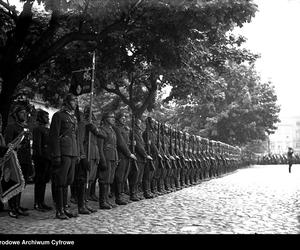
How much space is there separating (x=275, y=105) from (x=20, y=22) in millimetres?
38096

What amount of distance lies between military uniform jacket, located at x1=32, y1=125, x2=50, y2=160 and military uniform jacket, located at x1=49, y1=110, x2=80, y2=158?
1.44m

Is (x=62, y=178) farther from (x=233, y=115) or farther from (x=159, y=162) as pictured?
(x=233, y=115)

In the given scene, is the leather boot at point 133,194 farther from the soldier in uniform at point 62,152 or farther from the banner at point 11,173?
the banner at point 11,173

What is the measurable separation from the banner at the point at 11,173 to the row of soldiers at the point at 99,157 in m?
0.52

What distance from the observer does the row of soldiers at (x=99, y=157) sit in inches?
286

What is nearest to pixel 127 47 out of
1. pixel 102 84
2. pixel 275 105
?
pixel 102 84

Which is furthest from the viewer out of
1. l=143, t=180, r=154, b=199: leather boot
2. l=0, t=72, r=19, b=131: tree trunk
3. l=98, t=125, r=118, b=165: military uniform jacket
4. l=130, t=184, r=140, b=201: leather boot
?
l=0, t=72, r=19, b=131: tree trunk

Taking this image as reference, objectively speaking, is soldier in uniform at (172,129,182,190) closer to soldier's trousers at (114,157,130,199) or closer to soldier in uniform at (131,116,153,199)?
soldier in uniform at (131,116,153,199)

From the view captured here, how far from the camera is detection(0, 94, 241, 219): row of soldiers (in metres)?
7.26

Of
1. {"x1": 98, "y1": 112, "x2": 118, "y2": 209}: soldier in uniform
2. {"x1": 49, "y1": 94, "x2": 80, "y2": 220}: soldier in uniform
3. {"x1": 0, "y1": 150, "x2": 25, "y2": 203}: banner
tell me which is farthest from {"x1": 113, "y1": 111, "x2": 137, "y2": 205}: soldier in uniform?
{"x1": 0, "y1": 150, "x2": 25, "y2": 203}: banner

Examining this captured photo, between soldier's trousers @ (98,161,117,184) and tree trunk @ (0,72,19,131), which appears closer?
soldier's trousers @ (98,161,117,184)

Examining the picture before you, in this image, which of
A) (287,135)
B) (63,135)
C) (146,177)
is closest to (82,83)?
(63,135)

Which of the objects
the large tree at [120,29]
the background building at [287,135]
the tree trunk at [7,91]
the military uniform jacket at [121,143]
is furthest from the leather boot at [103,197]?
the background building at [287,135]
